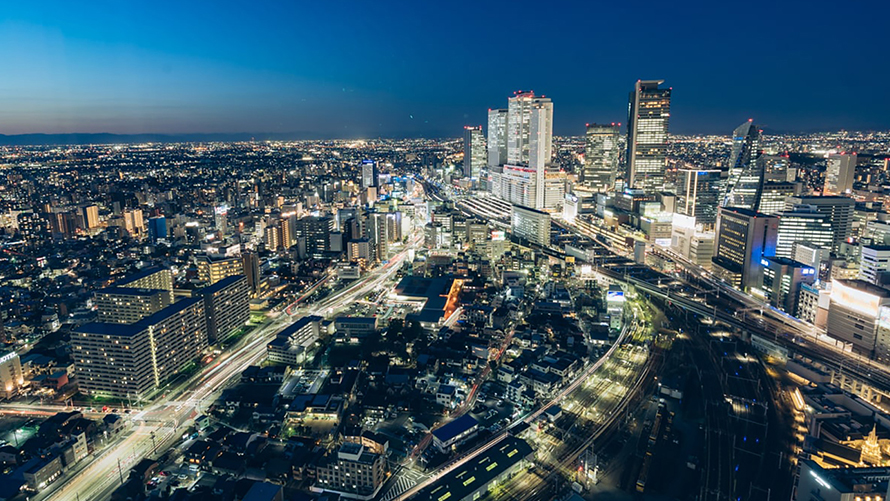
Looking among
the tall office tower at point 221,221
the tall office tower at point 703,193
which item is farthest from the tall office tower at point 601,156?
the tall office tower at point 221,221

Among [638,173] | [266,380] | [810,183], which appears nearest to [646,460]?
[266,380]

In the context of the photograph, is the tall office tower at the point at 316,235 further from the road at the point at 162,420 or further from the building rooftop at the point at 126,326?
the building rooftop at the point at 126,326

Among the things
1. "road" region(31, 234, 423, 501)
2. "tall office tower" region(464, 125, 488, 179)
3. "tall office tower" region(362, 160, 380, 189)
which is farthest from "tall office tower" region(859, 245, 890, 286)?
"tall office tower" region(464, 125, 488, 179)

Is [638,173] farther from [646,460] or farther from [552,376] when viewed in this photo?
[646,460]

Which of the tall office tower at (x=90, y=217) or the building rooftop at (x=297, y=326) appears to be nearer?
the building rooftop at (x=297, y=326)

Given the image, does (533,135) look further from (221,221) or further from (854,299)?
(854,299)

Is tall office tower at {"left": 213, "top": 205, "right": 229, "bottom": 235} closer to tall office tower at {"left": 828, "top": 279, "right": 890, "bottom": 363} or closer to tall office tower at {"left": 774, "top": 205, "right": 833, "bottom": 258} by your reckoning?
tall office tower at {"left": 774, "top": 205, "right": 833, "bottom": 258}
